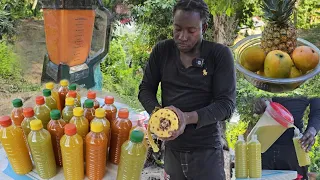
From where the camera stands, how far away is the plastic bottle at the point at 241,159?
2.08 m

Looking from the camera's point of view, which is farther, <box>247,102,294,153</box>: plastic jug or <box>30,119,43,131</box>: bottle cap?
<box>247,102,294,153</box>: plastic jug

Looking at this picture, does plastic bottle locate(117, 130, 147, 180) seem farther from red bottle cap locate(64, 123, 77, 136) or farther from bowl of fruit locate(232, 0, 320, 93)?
bowl of fruit locate(232, 0, 320, 93)

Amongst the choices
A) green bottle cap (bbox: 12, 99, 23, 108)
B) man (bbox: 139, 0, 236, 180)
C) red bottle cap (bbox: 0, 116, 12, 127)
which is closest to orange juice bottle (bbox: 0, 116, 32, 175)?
red bottle cap (bbox: 0, 116, 12, 127)

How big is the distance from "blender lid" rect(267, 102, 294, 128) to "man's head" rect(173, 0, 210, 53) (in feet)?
3.63

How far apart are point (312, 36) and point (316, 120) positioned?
0.55 m

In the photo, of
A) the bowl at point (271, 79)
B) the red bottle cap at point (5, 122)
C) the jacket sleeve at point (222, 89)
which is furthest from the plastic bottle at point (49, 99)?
the bowl at point (271, 79)

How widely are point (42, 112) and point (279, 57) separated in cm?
115

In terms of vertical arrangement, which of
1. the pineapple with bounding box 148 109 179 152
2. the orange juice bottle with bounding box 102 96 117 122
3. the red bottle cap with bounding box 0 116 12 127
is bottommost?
the orange juice bottle with bounding box 102 96 117 122

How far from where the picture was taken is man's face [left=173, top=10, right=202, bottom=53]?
1141 mm

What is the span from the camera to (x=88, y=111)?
1.45m

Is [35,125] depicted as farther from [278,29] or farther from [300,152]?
[300,152]

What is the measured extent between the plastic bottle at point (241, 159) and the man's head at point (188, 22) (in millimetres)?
1124

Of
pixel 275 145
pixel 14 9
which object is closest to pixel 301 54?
pixel 275 145

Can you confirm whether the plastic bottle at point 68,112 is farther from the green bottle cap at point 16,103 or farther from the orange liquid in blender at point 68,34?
the orange liquid in blender at point 68,34
